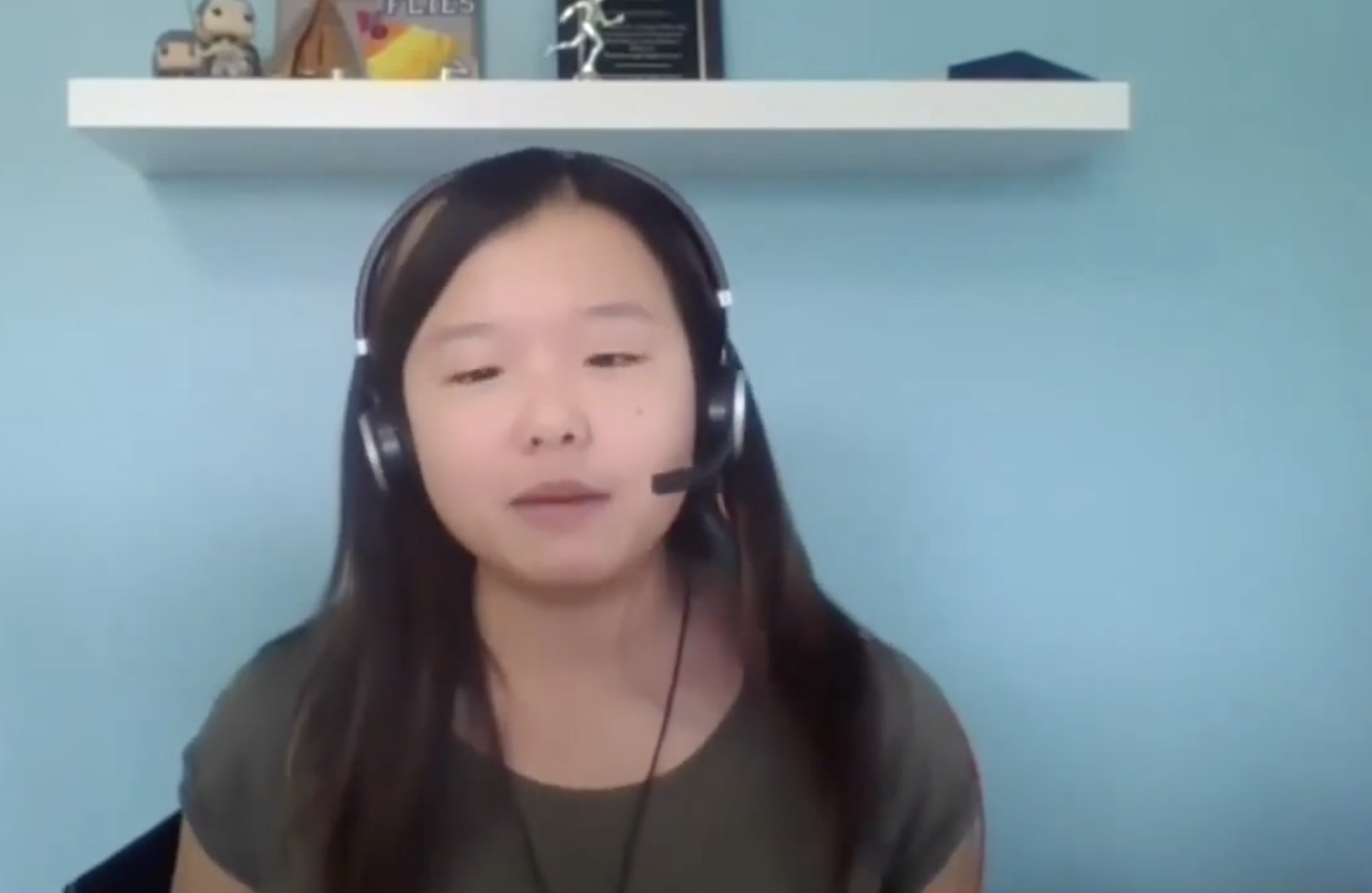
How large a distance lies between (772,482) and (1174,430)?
0.62 metres

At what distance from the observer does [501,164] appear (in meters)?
0.82

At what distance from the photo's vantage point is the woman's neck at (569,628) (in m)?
0.84

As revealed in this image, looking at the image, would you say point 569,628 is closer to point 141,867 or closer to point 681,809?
point 681,809

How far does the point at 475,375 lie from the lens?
0.79 m

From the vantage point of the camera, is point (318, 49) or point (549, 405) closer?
point (549, 405)

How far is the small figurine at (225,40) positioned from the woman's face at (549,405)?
47 cm

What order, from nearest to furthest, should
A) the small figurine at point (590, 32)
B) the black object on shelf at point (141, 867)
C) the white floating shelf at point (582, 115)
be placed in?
the black object on shelf at point (141, 867) → the white floating shelf at point (582, 115) → the small figurine at point (590, 32)

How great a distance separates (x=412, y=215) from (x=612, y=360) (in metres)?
0.15

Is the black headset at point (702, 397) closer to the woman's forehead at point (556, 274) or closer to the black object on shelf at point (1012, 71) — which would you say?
the woman's forehead at point (556, 274)

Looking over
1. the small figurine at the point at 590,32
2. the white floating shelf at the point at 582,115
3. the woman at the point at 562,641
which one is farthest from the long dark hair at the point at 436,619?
the small figurine at the point at 590,32

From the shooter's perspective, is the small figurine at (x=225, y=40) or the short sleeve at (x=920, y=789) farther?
the small figurine at (x=225, y=40)

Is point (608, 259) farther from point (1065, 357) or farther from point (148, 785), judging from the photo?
point (148, 785)

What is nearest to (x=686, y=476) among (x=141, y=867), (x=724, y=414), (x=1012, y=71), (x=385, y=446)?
(x=724, y=414)

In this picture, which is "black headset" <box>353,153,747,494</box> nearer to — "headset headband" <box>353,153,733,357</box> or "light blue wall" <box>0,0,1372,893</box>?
"headset headband" <box>353,153,733,357</box>
